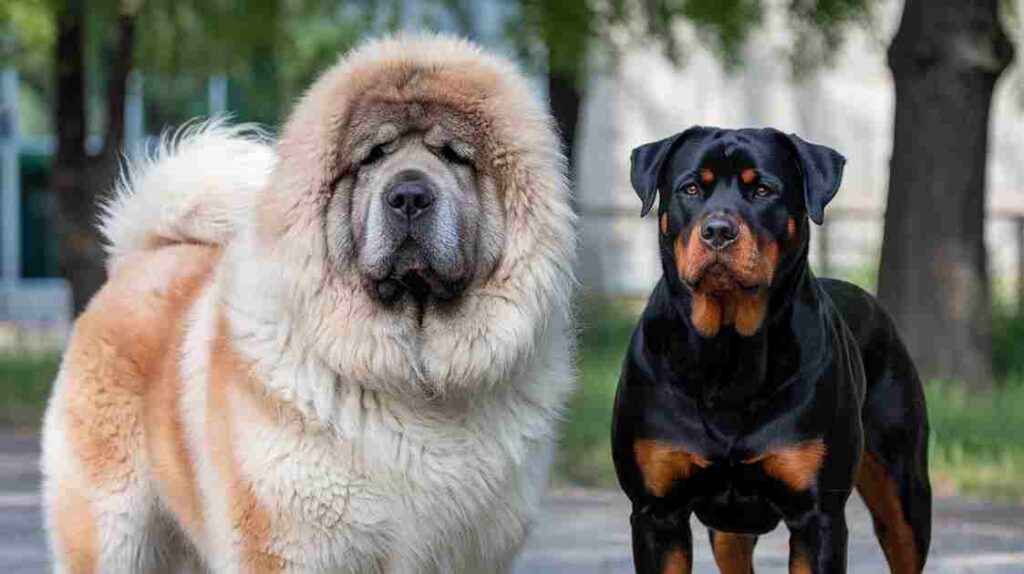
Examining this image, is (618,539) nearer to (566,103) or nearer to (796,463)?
(796,463)

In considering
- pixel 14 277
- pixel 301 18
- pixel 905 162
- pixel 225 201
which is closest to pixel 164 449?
pixel 225 201

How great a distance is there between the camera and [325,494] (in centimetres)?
426

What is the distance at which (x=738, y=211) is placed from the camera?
15.3 feet

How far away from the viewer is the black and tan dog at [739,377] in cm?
475

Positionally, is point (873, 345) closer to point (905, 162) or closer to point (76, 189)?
point (905, 162)

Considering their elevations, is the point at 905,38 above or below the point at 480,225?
above

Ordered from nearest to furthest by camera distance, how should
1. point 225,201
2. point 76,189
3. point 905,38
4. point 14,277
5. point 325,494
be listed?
1. point 325,494
2. point 225,201
3. point 905,38
4. point 76,189
5. point 14,277

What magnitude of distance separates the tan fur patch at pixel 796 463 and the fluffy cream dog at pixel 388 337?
0.64 meters

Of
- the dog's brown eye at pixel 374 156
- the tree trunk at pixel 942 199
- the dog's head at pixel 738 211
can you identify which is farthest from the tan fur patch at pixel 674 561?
the tree trunk at pixel 942 199

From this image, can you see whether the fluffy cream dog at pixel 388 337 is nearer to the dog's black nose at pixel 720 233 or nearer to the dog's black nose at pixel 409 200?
the dog's black nose at pixel 409 200

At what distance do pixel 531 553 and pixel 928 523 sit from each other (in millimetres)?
2336

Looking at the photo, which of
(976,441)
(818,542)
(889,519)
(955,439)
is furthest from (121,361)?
(976,441)

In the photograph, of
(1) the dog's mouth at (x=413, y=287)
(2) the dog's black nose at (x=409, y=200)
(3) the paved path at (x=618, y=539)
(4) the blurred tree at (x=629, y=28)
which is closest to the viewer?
(2) the dog's black nose at (x=409, y=200)

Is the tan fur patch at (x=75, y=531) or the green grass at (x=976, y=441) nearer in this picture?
the tan fur patch at (x=75, y=531)
